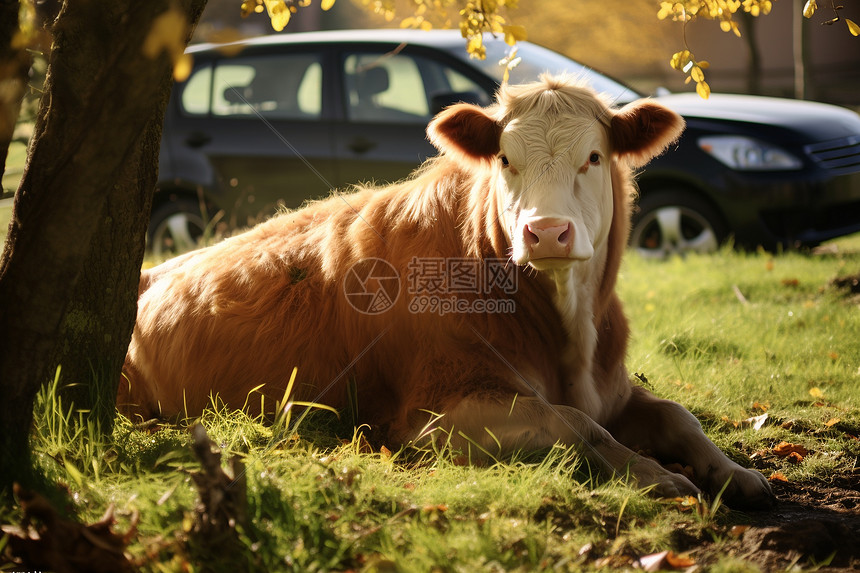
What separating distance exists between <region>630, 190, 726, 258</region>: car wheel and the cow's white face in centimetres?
373

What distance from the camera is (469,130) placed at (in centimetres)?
370

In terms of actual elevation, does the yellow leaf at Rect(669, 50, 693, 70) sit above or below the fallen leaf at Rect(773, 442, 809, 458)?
above

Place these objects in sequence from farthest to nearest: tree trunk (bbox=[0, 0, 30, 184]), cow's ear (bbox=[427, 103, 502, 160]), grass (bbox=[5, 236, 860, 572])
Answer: cow's ear (bbox=[427, 103, 502, 160]) → tree trunk (bbox=[0, 0, 30, 184]) → grass (bbox=[5, 236, 860, 572])

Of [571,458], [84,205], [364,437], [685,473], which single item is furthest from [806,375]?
[84,205]

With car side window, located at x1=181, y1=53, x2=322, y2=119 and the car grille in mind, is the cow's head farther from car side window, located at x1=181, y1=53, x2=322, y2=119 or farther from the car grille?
car side window, located at x1=181, y1=53, x2=322, y2=119

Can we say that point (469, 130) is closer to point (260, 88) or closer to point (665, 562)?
point (665, 562)

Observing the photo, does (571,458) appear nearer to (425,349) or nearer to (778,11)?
(425,349)

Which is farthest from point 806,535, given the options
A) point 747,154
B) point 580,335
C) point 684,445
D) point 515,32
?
point 747,154

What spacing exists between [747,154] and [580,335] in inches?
161

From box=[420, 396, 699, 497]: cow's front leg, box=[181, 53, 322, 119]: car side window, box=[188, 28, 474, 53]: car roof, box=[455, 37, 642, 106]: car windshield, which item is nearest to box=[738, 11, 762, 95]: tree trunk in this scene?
box=[455, 37, 642, 106]: car windshield

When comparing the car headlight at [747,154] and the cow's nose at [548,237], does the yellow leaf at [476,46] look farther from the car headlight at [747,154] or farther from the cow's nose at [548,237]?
the car headlight at [747,154]

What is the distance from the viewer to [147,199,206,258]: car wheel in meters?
8.09

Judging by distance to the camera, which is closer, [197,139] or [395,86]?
[395,86]

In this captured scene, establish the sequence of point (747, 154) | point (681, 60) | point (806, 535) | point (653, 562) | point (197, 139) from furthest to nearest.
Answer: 1. point (197, 139)
2. point (747, 154)
3. point (681, 60)
4. point (806, 535)
5. point (653, 562)
